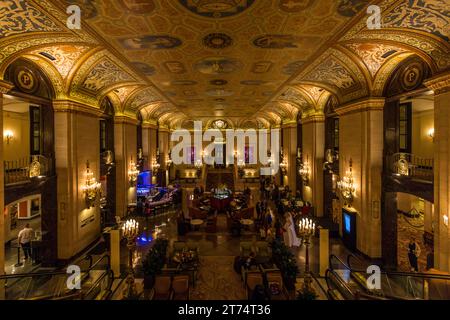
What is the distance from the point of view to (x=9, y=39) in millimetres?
6117

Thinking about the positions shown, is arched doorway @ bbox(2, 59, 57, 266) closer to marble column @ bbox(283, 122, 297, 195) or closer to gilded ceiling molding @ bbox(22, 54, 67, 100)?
gilded ceiling molding @ bbox(22, 54, 67, 100)

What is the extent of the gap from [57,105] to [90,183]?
3291mm

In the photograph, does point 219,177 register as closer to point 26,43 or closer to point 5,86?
point 5,86

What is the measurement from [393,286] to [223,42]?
8.00 metres

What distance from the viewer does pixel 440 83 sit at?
6559 millimetres

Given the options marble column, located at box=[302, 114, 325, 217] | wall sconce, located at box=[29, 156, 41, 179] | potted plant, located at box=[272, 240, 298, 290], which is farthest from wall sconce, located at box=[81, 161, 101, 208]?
marble column, located at box=[302, 114, 325, 217]

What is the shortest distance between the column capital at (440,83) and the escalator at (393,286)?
457cm

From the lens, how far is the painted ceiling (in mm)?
5012

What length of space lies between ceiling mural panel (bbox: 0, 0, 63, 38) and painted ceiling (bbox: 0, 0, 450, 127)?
0.06ft

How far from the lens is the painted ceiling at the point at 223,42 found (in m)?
5.01

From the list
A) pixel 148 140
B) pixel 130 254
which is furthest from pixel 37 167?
pixel 148 140

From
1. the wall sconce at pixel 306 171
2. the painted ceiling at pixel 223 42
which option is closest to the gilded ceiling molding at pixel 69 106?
the painted ceiling at pixel 223 42

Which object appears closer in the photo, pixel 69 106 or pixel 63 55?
pixel 63 55

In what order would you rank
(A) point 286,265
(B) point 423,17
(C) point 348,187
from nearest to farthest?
(B) point 423,17
(A) point 286,265
(C) point 348,187
